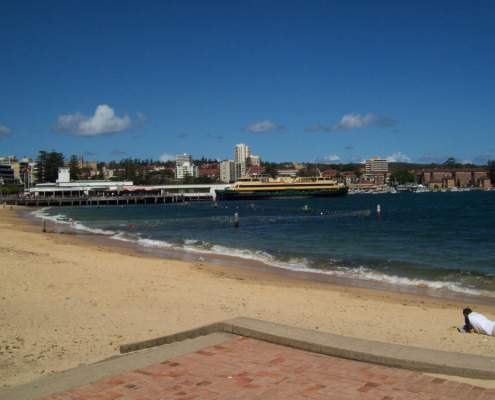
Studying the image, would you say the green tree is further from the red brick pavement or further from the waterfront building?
the red brick pavement

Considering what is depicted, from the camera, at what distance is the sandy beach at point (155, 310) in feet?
25.6

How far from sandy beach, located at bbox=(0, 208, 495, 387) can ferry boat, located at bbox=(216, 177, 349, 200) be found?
9928 centimetres

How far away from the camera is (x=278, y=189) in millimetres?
116812

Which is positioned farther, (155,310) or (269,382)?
(155,310)

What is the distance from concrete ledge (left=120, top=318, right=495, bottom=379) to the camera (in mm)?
5727

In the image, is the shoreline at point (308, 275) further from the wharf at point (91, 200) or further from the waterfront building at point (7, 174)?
the waterfront building at point (7, 174)

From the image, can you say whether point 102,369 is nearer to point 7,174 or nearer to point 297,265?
→ point 297,265

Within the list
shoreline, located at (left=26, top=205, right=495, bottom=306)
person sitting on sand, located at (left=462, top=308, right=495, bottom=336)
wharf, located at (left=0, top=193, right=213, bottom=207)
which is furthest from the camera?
wharf, located at (left=0, top=193, right=213, bottom=207)

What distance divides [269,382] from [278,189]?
11163 cm

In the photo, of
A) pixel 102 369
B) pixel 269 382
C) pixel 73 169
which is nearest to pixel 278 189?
pixel 73 169

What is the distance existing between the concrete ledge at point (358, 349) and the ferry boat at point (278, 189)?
10859 cm

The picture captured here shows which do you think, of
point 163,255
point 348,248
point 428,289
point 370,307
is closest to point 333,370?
point 370,307

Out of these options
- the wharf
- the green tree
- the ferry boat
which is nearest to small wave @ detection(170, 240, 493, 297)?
the ferry boat

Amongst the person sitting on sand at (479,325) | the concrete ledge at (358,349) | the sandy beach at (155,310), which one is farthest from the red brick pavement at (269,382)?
the person sitting on sand at (479,325)
